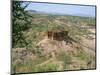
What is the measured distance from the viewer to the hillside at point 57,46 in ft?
9.11

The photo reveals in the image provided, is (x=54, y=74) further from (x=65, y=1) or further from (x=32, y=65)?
(x=65, y=1)

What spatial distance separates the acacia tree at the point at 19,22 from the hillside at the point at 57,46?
0.05 m

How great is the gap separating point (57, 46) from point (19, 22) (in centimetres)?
56

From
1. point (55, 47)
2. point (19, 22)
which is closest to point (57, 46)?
point (55, 47)

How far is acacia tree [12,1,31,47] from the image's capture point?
8.91 feet

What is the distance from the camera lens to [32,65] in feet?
9.14

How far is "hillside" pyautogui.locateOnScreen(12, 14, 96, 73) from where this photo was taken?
2775 millimetres

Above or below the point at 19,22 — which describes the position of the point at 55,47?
below

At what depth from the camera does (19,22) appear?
275 centimetres

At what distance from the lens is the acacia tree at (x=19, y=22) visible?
272cm

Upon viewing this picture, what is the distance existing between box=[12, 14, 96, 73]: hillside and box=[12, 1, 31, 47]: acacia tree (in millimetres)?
50

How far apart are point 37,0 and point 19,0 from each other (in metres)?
0.22

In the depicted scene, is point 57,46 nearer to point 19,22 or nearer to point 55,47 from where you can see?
point 55,47

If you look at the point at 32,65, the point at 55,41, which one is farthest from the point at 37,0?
the point at 32,65
